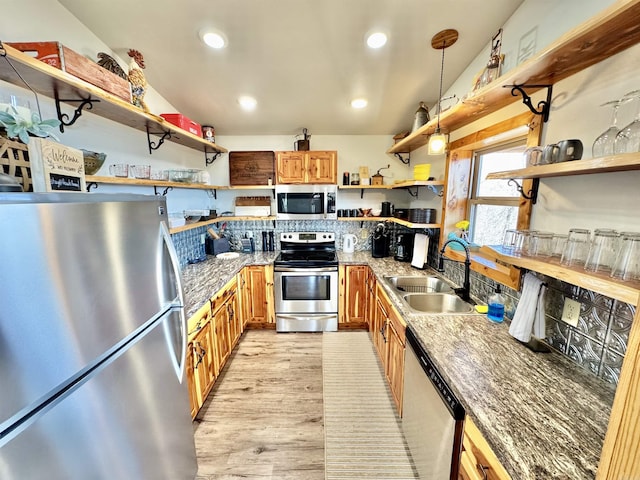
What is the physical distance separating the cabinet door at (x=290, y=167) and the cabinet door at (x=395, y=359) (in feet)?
6.62

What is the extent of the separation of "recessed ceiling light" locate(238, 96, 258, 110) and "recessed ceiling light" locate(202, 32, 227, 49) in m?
0.64

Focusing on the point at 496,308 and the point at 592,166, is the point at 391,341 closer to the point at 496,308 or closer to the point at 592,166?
the point at 496,308

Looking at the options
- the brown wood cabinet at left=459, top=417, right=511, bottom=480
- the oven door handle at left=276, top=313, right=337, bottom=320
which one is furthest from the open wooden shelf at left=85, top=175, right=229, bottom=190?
the brown wood cabinet at left=459, top=417, right=511, bottom=480

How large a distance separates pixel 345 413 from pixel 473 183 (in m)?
2.22

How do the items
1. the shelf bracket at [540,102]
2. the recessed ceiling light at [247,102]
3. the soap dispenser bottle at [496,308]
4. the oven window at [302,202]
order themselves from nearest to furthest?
the shelf bracket at [540,102]
the soap dispenser bottle at [496,308]
the recessed ceiling light at [247,102]
the oven window at [302,202]

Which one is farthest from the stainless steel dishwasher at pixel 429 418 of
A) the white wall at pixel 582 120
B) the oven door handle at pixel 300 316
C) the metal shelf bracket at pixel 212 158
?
the metal shelf bracket at pixel 212 158

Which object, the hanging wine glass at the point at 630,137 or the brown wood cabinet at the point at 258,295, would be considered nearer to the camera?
the hanging wine glass at the point at 630,137

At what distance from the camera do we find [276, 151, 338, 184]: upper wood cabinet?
10.3ft

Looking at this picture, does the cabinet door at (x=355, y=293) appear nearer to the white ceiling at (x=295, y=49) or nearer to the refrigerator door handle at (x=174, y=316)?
the white ceiling at (x=295, y=49)

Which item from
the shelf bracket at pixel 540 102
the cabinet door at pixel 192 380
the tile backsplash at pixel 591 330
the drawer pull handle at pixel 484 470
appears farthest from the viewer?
the cabinet door at pixel 192 380

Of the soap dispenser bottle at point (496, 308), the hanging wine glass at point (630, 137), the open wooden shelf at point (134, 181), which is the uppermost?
the hanging wine glass at point (630, 137)

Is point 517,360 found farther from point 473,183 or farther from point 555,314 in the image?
point 473,183

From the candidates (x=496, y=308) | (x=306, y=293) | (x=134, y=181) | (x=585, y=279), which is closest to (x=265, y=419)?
(x=306, y=293)

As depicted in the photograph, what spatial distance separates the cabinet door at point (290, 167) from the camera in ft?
10.3
